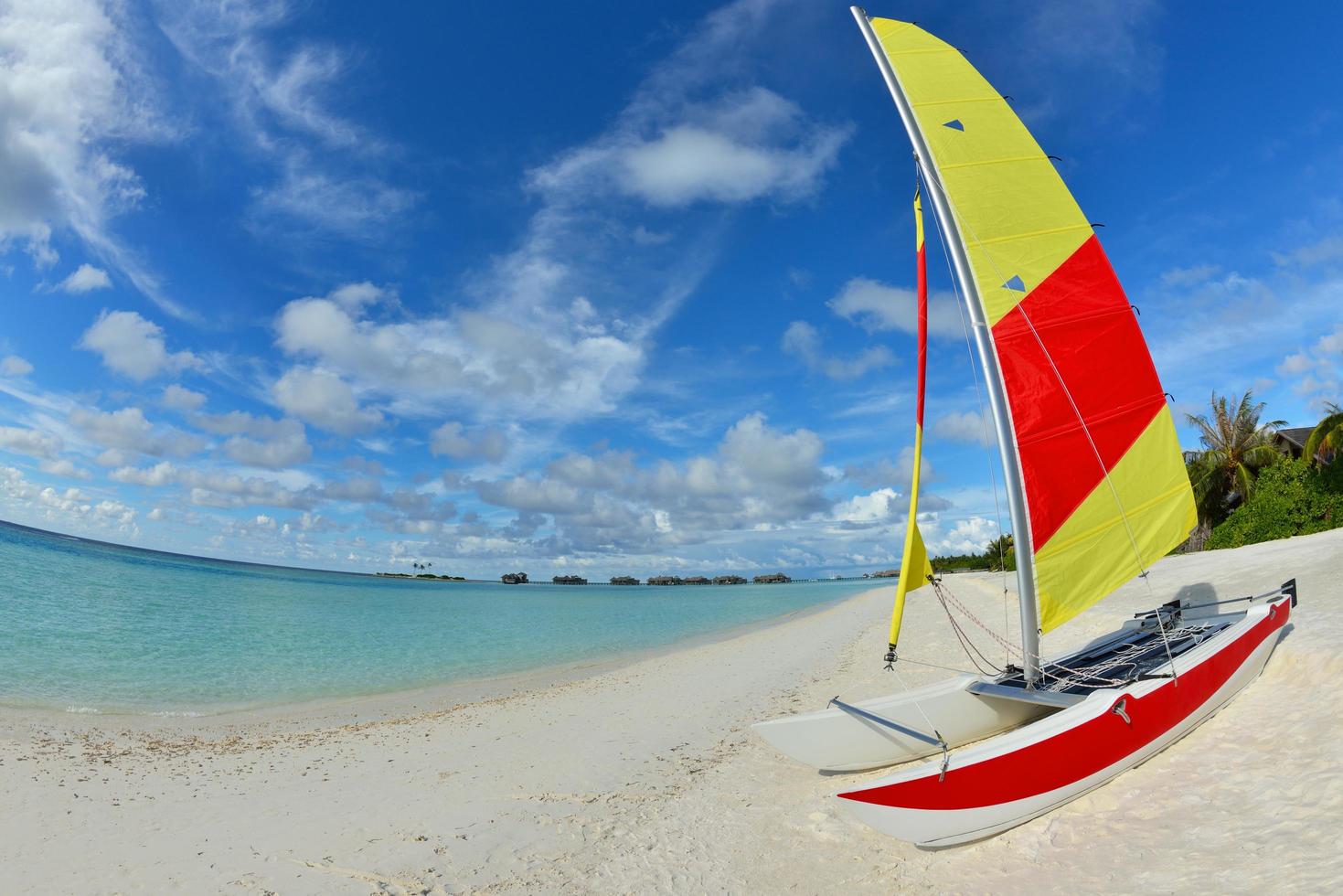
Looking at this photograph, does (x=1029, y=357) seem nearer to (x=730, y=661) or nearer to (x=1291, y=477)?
(x=730, y=661)

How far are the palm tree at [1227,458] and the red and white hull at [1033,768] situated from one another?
26.3 m

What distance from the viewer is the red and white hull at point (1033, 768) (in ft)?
14.8

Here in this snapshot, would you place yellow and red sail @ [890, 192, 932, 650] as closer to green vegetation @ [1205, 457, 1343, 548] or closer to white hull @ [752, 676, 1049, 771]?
white hull @ [752, 676, 1049, 771]

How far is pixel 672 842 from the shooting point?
5.29 meters

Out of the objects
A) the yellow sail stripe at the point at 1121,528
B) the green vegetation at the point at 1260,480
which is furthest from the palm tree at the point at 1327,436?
the yellow sail stripe at the point at 1121,528

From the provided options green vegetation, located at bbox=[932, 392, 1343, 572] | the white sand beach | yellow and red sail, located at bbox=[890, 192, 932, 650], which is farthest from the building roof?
yellow and red sail, located at bbox=[890, 192, 932, 650]

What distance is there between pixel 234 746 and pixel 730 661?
10422mm

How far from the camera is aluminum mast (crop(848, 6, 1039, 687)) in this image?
5680mm

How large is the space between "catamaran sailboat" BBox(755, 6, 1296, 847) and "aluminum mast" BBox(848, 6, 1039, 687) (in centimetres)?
2

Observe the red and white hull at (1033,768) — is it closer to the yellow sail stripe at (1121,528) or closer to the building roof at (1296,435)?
the yellow sail stripe at (1121,528)

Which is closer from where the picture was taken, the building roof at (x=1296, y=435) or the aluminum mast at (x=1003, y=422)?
the aluminum mast at (x=1003, y=422)

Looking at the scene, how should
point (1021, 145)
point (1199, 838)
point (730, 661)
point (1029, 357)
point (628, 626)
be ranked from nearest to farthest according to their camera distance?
1. point (1199, 838)
2. point (1029, 357)
3. point (1021, 145)
4. point (730, 661)
5. point (628, 626)

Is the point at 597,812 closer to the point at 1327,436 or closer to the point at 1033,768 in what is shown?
the point at 1033,768

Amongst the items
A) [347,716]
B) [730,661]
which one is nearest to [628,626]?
[730,661]
